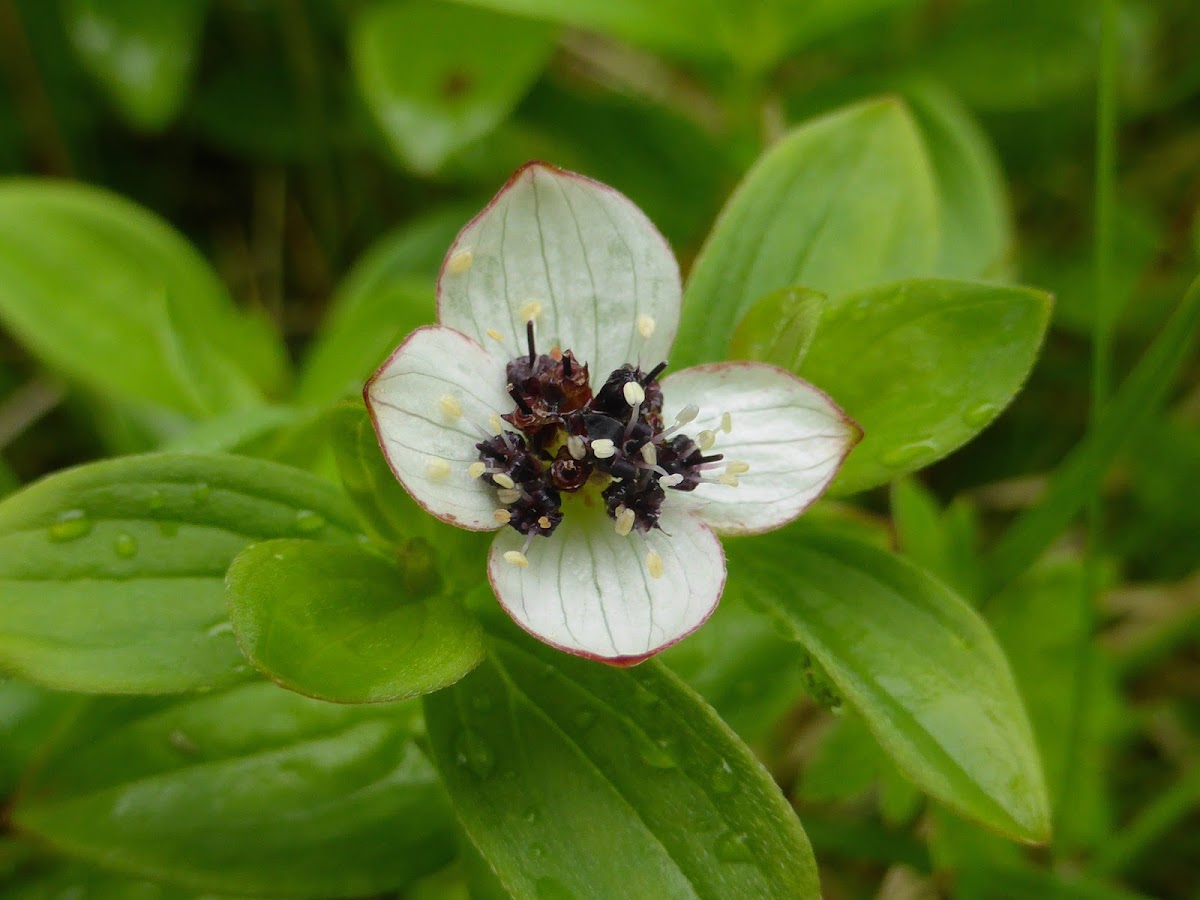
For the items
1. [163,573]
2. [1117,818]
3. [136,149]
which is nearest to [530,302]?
[163,573]

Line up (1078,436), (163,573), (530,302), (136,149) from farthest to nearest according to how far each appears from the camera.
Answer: (136,149) → (1078,436) → (530,302) → (163,573)

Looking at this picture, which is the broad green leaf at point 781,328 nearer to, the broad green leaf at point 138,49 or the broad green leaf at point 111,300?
the broad green leaf at point 111,300

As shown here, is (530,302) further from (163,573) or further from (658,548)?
(163,573)


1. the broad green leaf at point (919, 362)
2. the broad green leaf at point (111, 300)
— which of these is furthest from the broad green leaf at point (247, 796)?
the broad green leaf at point (919, 362)

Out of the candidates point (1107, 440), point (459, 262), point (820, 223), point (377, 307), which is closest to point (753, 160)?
point (820, 223)

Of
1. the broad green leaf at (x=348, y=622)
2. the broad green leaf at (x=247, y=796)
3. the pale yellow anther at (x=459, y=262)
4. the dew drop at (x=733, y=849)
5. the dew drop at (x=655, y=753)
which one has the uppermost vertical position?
the pale yellow anther at (x=459, y=262)

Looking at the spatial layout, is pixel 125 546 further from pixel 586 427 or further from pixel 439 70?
pixel 439 70
